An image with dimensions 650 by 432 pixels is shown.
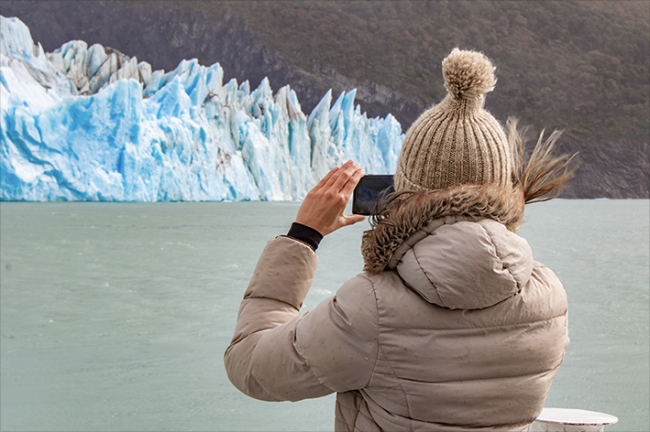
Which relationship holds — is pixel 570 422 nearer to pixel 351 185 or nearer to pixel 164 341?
pixel 351 185

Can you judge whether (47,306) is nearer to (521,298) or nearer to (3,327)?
(3,327)

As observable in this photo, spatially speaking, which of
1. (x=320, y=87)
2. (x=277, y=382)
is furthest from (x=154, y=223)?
(x=320, y=87)

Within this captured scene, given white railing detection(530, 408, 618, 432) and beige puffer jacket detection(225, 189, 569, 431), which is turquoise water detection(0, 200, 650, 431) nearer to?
white railing detection(530, 408, 618, 432)

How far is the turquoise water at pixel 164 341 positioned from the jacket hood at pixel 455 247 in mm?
1993

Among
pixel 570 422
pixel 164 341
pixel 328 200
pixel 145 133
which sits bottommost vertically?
pixel 145 133

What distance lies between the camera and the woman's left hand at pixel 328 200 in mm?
838

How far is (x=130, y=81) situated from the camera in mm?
20344

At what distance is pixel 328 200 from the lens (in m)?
0.84

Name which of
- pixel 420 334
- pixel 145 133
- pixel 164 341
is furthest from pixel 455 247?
pixel 145 133

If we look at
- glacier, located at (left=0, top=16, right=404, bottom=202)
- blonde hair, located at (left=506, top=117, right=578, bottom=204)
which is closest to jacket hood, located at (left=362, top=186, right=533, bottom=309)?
blonde hair, located at (left=506, top=117, right=578, bottom=204)

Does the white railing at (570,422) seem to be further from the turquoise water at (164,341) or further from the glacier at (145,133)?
the glacier at (145,133)

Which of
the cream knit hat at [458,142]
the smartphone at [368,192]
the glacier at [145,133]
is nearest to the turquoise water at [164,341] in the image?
the smartphone at [368,192]

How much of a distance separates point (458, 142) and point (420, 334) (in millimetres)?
254

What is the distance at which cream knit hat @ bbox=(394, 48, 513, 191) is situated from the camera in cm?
84
